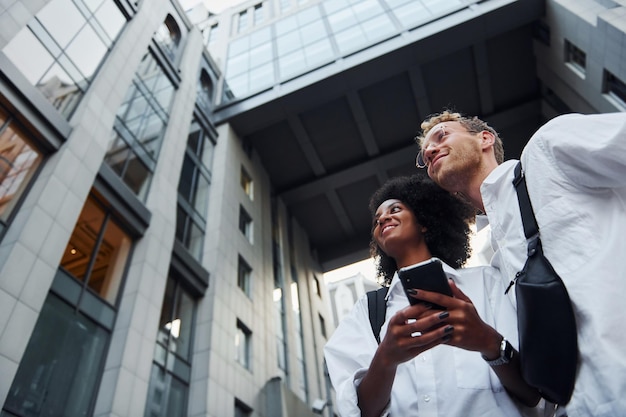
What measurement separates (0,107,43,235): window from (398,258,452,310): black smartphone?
30.4ft

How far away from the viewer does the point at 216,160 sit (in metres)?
20.8

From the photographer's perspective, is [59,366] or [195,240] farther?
[195,240]

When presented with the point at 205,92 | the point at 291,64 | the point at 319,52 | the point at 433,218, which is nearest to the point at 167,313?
the point at 433,218

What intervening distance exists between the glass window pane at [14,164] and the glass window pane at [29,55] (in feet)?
4.66

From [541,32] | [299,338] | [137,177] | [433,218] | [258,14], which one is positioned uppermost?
[258,14]

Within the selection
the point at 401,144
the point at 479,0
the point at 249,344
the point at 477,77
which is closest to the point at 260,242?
the point at 249,344

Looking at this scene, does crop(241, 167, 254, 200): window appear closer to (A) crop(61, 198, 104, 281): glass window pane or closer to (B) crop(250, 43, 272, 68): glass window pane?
(B) crop(250, 43, 272, 68): glass window pane

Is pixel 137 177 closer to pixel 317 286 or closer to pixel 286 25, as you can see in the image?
pixel 317 286

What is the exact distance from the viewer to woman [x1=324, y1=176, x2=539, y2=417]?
1695 millimetres

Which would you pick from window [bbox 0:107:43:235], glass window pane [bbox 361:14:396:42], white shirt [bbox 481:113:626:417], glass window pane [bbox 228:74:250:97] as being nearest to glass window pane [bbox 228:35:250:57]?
glass window pane [bbox 228:74:250:97]

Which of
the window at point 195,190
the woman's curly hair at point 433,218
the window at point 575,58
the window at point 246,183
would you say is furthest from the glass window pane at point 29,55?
the window at point 575,58

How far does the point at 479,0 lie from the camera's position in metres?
20.8

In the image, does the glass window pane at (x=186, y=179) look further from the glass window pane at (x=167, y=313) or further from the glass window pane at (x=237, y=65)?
the glass window pane at (x=237, y=65)

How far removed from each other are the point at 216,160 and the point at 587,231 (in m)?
20.1
